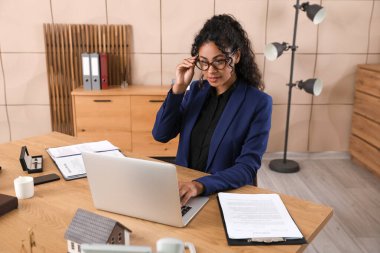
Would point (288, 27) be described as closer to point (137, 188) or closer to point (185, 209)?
point (185, 209)

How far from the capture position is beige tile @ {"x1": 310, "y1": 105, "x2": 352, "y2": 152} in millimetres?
4127

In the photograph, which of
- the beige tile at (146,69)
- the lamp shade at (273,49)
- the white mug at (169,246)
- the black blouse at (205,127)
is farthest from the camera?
the beige tile at (146,69)

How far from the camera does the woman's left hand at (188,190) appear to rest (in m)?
1.39

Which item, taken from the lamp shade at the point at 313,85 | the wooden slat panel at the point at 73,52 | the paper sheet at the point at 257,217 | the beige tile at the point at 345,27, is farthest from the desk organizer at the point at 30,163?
the beige tile at the point at 345,27

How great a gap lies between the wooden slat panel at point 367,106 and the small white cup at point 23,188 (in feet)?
10.5

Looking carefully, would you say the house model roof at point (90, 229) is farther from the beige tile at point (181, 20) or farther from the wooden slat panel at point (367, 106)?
the wooden slat panel at point (367, 106)

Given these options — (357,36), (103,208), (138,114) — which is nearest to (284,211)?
(103,208)

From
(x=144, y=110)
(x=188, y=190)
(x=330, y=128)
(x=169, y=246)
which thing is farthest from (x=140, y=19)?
(x=169, y=246)

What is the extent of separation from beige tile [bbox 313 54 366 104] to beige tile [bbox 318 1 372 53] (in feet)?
0.28

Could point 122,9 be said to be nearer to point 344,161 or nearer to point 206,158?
point 206,158

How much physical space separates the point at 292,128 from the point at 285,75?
23.6 inches

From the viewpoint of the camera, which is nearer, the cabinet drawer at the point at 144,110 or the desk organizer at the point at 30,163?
the desk organizer at the point at 30,163

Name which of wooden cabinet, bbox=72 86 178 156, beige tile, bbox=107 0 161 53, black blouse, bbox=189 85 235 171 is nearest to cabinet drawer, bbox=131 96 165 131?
wooden cabinet, bbox=72 86 178 156

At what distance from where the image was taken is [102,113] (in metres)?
3.70
